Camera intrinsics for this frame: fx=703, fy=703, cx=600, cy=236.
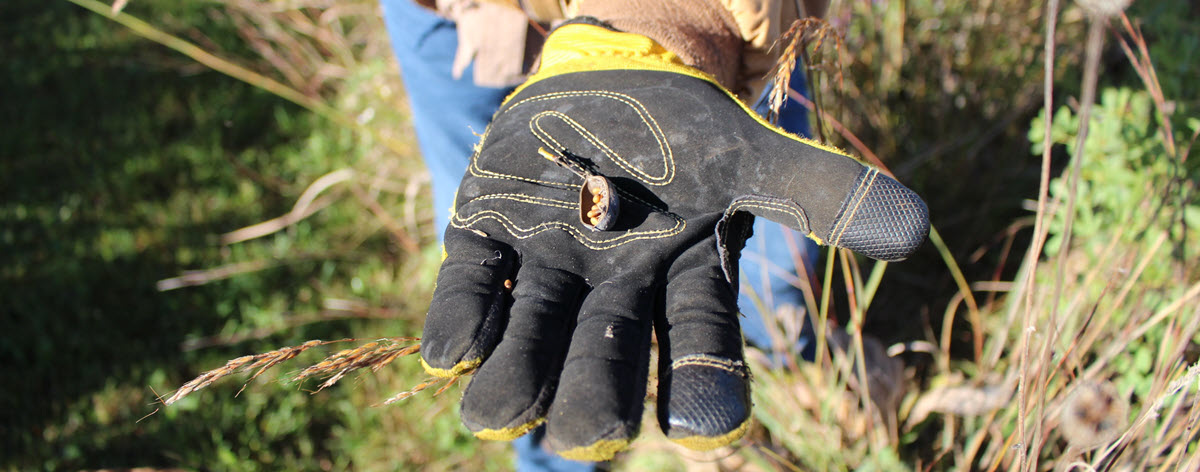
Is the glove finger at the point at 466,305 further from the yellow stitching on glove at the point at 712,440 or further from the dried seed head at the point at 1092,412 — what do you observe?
the dried seed head at the point at 1092,412

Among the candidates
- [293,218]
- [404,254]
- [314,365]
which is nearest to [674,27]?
[314,365]

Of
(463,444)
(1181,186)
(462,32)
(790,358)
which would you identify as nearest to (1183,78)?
(1181,186)

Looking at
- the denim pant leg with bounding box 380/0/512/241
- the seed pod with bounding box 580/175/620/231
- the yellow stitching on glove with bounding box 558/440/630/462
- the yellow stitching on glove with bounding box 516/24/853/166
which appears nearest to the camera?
the yellow stitching on glove with bounding box 558/440/630/462

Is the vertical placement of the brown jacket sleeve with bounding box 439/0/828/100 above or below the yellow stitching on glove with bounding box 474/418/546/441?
above

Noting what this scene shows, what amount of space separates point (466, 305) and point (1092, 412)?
1.35 m

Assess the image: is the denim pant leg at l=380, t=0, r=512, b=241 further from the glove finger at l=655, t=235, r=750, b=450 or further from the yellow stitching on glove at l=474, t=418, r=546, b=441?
the yellow stitching on glove at l=474, t=418, r=546, b=441

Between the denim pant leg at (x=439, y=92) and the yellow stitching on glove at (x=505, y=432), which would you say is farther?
the denim pant leg at (x=439, y=92)

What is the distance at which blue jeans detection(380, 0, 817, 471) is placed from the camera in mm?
1949

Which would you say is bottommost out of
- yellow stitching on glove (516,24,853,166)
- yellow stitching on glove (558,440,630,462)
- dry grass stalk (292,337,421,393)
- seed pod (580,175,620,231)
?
dry grass stalk (292,337,421,393)

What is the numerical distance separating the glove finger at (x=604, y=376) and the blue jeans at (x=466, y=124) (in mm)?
810

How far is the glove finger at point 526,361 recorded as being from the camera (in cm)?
112

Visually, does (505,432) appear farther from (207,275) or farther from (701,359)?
(207,275)

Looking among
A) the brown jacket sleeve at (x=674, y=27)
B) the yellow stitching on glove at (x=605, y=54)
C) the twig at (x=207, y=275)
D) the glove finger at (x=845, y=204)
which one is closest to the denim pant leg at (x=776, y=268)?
the brown jacket sleeve at (x=674, y=27)

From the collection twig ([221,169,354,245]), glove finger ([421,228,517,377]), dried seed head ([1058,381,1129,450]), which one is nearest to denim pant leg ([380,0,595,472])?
glove finger ([421,228,517,377])
